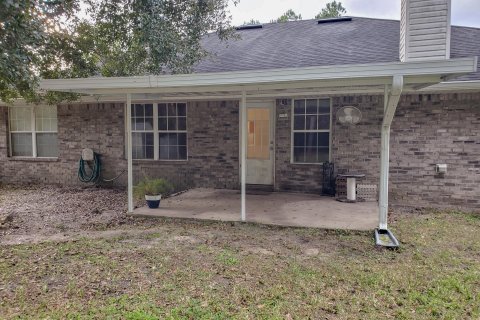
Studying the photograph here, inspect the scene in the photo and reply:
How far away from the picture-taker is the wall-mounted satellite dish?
7641 millimetres

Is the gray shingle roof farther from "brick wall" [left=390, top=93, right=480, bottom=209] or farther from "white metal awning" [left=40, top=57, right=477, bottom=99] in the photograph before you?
"white metal awning" [left=40, top=57, right=477, bottom=99]

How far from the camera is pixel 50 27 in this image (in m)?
6.96

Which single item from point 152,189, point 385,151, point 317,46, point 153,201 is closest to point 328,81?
point 385,151

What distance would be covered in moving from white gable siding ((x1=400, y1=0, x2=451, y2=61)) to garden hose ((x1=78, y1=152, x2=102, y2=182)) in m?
8.00

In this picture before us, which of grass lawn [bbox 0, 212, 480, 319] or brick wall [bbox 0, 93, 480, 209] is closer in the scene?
grass lawn [bbox 0, 212, 480, 319]

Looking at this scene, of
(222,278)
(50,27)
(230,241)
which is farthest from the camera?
(50,27)

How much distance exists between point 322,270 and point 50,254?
3414 mm

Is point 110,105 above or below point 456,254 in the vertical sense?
above

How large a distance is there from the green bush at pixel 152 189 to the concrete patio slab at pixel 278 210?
0.34 meters

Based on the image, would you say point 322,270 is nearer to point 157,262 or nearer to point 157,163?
point 157,262

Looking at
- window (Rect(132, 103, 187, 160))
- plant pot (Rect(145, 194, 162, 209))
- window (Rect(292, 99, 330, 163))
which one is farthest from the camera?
window (Rect(132, 103, 187, 160))

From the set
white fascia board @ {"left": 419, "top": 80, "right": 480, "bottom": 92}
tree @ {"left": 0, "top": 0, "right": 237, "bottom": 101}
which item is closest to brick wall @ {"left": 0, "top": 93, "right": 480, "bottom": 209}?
white fascia board @ {"left": 419, "top": 80, "right": 480, "bottom": 92}

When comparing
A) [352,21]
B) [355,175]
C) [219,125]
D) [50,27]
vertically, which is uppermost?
[352,21]

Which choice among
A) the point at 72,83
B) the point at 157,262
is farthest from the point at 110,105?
the point at 157,262
